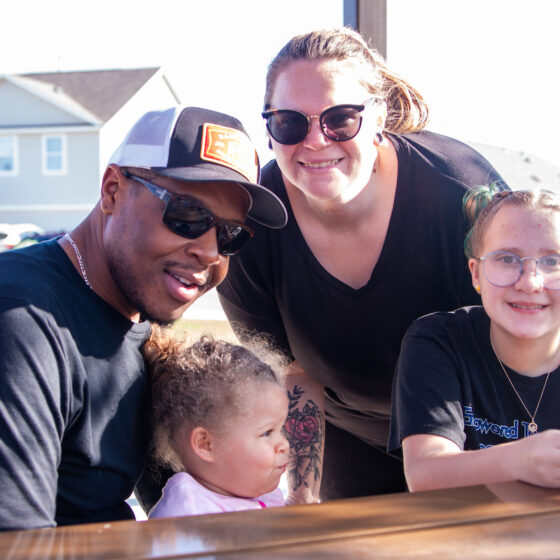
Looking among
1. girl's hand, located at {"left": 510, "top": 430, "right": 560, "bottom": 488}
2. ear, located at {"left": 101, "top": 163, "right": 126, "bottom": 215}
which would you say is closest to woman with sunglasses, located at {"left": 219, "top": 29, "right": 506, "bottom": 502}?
ear, located at {"left": 101, "top": 163, "right": 126, "bottom": 215}

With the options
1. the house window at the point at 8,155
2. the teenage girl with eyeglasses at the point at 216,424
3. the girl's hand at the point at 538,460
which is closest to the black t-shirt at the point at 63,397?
the teenage girl with eyeglasses at the point at 216,424

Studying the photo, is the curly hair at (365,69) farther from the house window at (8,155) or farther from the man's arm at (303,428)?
the house window at (8,155)

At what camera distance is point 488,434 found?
181cm

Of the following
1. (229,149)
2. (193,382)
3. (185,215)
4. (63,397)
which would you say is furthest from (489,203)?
(63,397)

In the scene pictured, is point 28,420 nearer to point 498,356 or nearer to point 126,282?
point 126,282

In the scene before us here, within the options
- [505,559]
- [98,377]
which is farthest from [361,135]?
[505,559]

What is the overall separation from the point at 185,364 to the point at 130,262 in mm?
387

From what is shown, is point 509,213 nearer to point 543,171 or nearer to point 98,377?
point 98,377

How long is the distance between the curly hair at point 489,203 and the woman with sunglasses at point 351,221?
13cm

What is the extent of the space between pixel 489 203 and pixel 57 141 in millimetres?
29390

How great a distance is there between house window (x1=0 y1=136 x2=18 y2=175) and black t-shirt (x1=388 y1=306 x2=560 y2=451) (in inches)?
1190

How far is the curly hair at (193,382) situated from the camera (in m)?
1.89

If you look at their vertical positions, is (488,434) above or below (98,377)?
below

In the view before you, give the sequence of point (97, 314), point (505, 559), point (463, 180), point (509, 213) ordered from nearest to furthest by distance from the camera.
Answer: point (505, 559) → point (97, 314) → point (509, 213) → point (463, 180)
